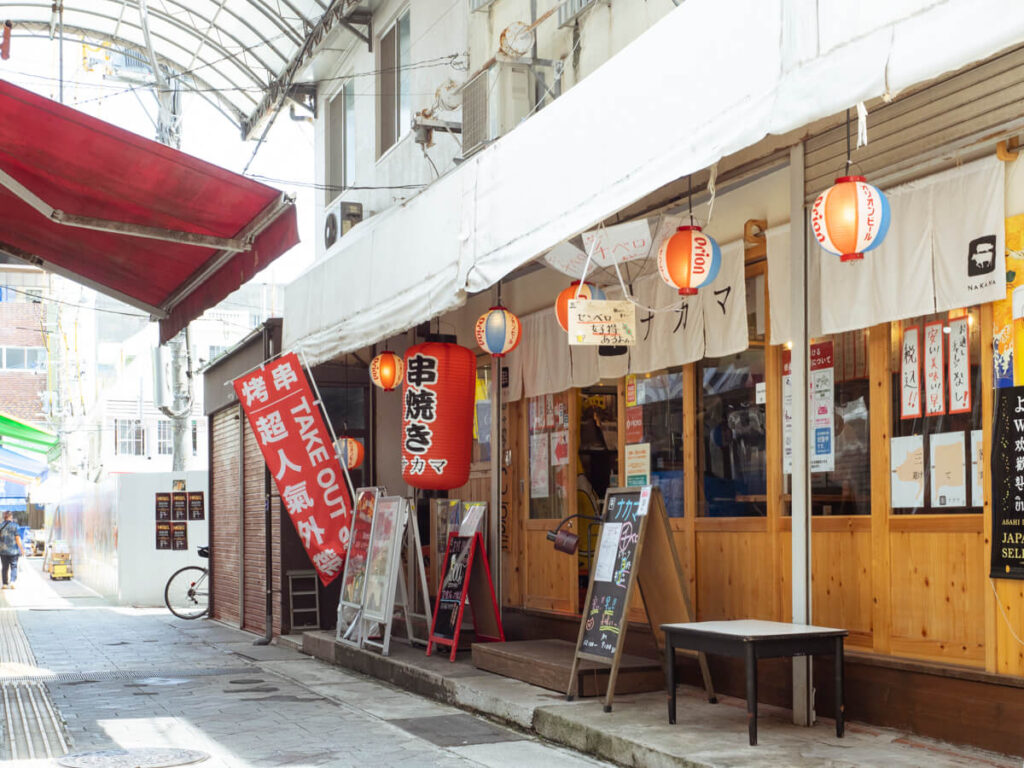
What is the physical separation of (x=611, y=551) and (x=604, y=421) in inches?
128

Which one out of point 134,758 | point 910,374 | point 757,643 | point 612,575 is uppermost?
point 910,374

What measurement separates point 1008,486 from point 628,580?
277 centimetres

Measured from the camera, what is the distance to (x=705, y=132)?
5.98 metres

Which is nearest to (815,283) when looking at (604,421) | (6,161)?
(604,421)

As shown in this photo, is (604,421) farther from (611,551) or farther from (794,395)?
(794,395)

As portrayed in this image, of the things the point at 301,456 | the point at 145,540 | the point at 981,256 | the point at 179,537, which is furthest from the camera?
the point at 179,537

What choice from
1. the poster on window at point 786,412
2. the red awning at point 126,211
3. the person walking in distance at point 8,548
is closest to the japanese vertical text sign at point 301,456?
the red awning at point 126,211

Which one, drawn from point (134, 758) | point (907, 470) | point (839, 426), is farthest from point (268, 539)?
point (907, 470)

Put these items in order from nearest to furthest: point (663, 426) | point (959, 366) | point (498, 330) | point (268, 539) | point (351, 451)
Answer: point (959, 366) < point (663, 426) < point (498, 330) < point (351, 451) < point (268, 539)

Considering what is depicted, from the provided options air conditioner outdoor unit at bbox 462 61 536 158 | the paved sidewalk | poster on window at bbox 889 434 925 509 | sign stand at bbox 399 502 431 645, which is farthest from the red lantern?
poster on window at bbox 889 434 925 509

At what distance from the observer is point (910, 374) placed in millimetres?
7352

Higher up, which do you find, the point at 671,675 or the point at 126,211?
the point at 126,211

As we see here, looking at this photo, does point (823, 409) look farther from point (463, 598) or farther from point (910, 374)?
point (463, 598)

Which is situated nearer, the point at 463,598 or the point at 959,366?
the point at 959,366
